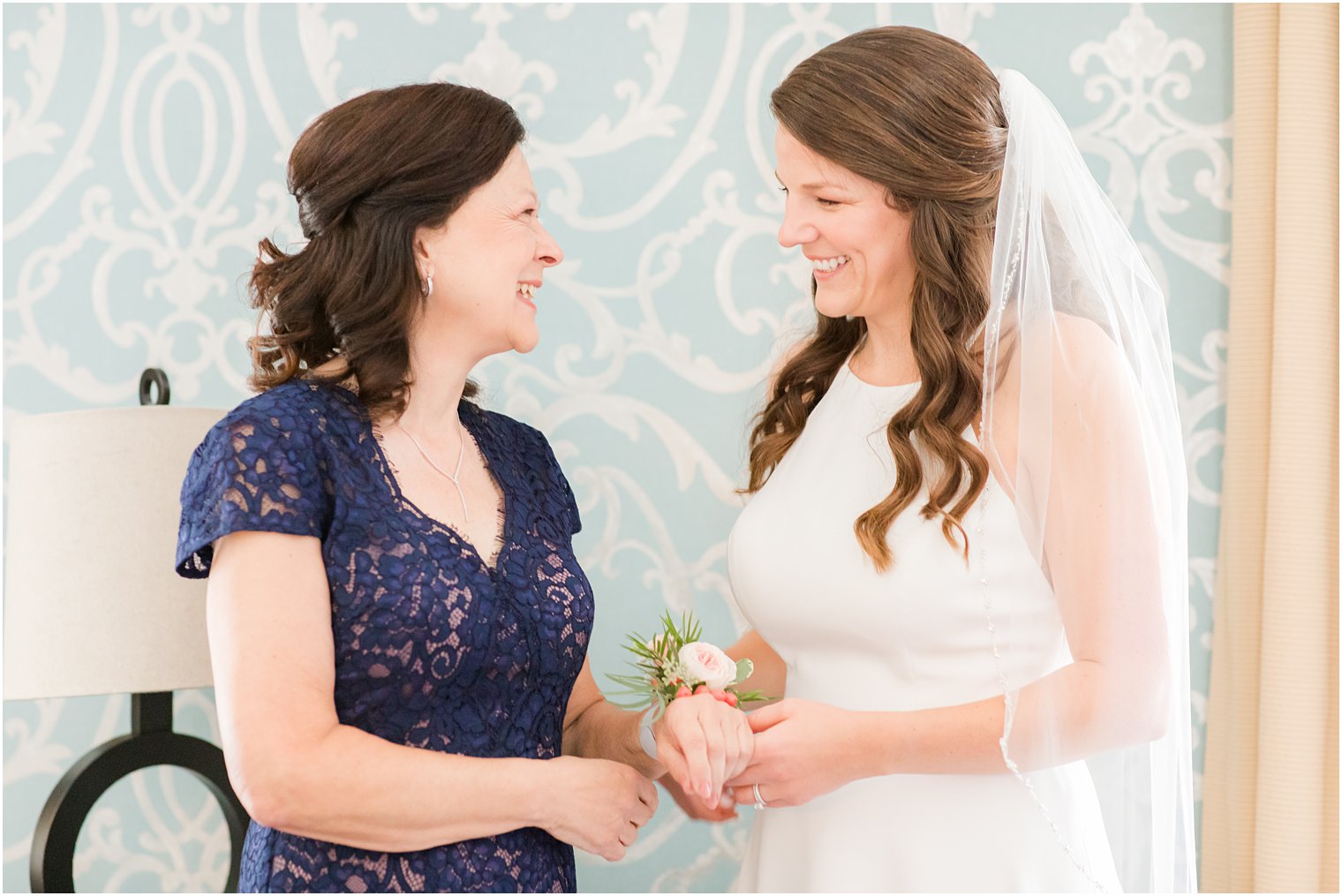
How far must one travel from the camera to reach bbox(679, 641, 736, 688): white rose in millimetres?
1536

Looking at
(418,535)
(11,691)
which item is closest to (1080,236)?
(418,535)

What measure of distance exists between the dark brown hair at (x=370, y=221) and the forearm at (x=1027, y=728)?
0.78 meters

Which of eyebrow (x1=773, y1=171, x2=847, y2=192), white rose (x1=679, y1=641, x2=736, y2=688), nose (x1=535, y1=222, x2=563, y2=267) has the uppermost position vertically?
eyebrow (x1=773, y1=171, x2=847, y2=192)

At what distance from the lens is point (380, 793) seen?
134 centimetres

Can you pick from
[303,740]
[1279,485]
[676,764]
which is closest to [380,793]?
[303,740]

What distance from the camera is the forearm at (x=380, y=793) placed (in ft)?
4.32

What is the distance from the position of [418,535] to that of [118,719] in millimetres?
1213

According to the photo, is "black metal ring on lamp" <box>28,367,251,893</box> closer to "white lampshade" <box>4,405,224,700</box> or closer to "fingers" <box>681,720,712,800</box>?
"white lampshade" <box>4,405,224,700</box>

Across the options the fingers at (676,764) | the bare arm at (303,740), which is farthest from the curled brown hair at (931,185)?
the bare arm at (303,740)

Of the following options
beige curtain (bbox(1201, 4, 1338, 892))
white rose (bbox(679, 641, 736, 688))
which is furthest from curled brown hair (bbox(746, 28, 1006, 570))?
beige curtain (bbox(1201, 4, 1338, 892))

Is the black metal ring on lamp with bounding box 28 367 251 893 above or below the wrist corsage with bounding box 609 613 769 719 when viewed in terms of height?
below

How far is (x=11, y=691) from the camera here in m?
1.78

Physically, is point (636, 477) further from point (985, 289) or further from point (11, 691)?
point (11, 691)

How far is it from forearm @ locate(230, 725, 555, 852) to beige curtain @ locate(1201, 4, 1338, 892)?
133 centimetres
